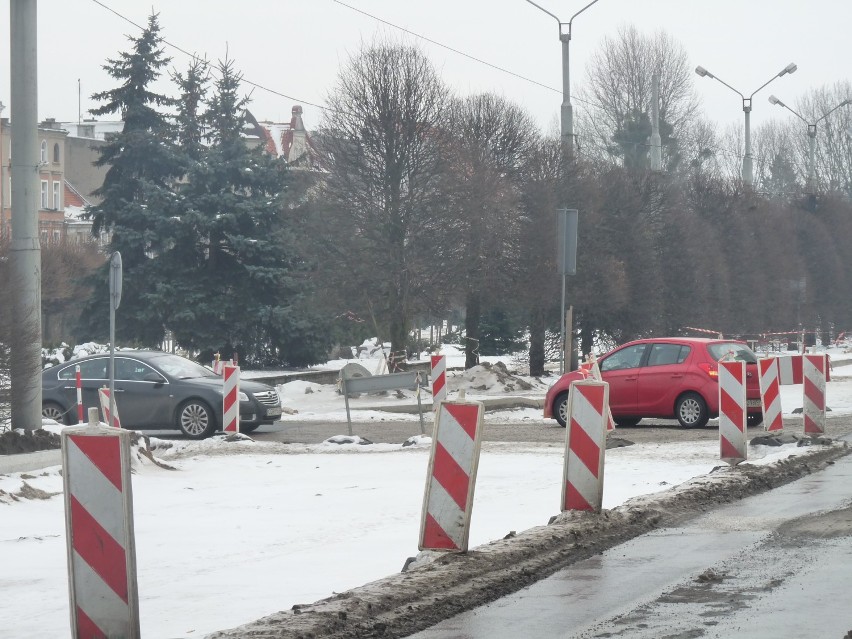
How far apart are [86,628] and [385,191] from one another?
27.7 metres

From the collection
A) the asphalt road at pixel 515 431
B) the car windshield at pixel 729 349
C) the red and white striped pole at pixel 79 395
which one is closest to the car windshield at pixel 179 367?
the red and white striped pole at pixel 79 395

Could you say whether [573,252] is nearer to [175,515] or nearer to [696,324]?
[175,515]

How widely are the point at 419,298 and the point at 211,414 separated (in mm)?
13779

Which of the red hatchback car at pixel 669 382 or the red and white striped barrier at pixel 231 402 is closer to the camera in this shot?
the red and white striped barrier at pixel 231 402

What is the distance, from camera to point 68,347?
4316cm

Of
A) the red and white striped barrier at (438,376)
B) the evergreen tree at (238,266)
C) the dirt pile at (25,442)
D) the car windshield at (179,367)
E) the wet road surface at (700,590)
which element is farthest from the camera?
the evergreen tree at (238,266)

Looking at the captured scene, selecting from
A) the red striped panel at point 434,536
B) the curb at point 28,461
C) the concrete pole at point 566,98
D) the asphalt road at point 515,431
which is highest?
the concrete pole at point 566,98

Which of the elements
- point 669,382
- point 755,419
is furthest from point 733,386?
point 755,419

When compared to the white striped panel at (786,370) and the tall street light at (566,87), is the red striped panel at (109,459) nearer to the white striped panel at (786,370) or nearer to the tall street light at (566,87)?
the white striped panel at (786,370)

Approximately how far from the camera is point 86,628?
19.8ft

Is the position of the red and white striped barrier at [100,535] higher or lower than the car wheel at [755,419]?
higher

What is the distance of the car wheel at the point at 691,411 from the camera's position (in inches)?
801

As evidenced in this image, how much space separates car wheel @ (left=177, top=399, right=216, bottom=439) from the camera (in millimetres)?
20328

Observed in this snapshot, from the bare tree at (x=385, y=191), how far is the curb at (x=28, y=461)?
19.7 m
